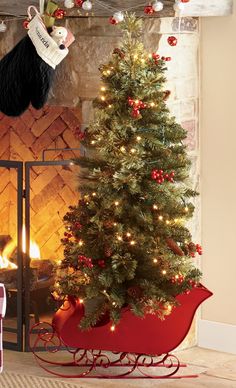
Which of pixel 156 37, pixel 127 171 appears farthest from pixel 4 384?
pixel 156 37

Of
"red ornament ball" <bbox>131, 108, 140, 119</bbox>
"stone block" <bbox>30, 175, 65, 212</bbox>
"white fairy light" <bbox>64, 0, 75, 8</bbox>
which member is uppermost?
"white fairy light" <bbox>64, 0, 75, 8</bbox>

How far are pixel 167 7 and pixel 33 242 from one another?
1.54 meters

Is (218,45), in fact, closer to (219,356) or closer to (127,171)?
(127,171)

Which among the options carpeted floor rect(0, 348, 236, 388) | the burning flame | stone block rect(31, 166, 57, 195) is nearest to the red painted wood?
carpeted floor rect(0, 348, 236, 388)

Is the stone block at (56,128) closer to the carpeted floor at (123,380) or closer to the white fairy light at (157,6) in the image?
the white fairy light at (157,6)

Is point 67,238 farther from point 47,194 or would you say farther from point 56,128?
point 56,128

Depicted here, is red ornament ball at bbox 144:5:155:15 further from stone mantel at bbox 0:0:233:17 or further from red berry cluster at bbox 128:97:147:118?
red berry cluster at bbox 128:97:147:118

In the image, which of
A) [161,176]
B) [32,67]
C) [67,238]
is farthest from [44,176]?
[161,176]

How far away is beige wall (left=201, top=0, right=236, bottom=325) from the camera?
5.89 meters

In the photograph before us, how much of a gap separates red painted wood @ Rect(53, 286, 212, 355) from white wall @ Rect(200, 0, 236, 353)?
0.67 meters

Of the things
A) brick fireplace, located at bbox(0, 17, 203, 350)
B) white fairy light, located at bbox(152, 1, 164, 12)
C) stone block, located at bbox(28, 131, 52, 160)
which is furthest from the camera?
stone block, located at bbox(28, 131, 52, 160)

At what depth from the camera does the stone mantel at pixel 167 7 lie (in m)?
5.57

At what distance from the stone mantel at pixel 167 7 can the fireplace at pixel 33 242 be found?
84 cm

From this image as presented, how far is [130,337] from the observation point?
5418 millimetres
